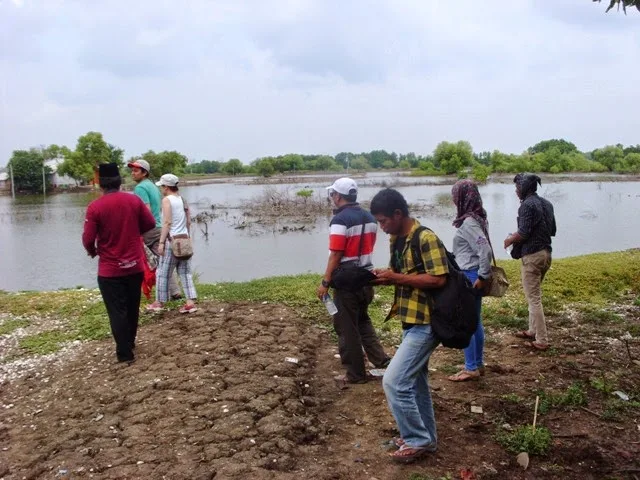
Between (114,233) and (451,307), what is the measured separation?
3356 mm

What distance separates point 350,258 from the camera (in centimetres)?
456

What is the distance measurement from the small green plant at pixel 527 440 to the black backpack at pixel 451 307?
1.02m

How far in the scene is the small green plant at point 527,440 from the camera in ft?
12.2

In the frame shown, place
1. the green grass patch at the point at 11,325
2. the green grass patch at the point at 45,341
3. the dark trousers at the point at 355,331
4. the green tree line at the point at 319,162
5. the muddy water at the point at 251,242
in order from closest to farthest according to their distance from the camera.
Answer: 1. the dark trousers at the point at 355,331
2. the green grass patch at the point at 45,341
3. the green grass patch at the point at 11,325
4. the muddy water at the point at 251,242
5. the green tree line at the point at 319,162

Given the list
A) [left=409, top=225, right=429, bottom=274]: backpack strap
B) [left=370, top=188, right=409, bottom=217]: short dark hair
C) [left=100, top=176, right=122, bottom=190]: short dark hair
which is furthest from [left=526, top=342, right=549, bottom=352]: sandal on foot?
[left=100, top=176, right=122, bottom=190]: short dark hair

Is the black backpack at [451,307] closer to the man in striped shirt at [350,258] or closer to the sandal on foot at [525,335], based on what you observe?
the man in striped shirt at [350,258]

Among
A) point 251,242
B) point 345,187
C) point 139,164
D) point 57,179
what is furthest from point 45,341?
point 57,179

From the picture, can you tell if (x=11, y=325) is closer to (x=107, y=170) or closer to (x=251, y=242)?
(x=107, y=170)

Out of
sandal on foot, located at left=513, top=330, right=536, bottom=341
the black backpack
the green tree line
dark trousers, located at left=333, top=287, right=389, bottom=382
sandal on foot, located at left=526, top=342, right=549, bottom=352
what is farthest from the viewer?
the green tree line

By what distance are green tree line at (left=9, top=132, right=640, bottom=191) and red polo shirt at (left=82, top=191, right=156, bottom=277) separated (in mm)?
35625

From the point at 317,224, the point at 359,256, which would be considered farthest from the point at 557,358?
the point at 317,224

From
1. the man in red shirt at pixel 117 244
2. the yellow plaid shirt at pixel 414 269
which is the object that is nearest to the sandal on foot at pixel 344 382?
the yellow plaid shirt at pixel 414 269

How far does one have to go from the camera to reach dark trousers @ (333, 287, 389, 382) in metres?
4.73

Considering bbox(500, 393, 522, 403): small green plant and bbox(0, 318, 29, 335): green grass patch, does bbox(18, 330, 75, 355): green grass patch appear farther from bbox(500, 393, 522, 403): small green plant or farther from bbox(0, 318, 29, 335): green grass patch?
bbox(500, 393, 522, 403): small green plant
